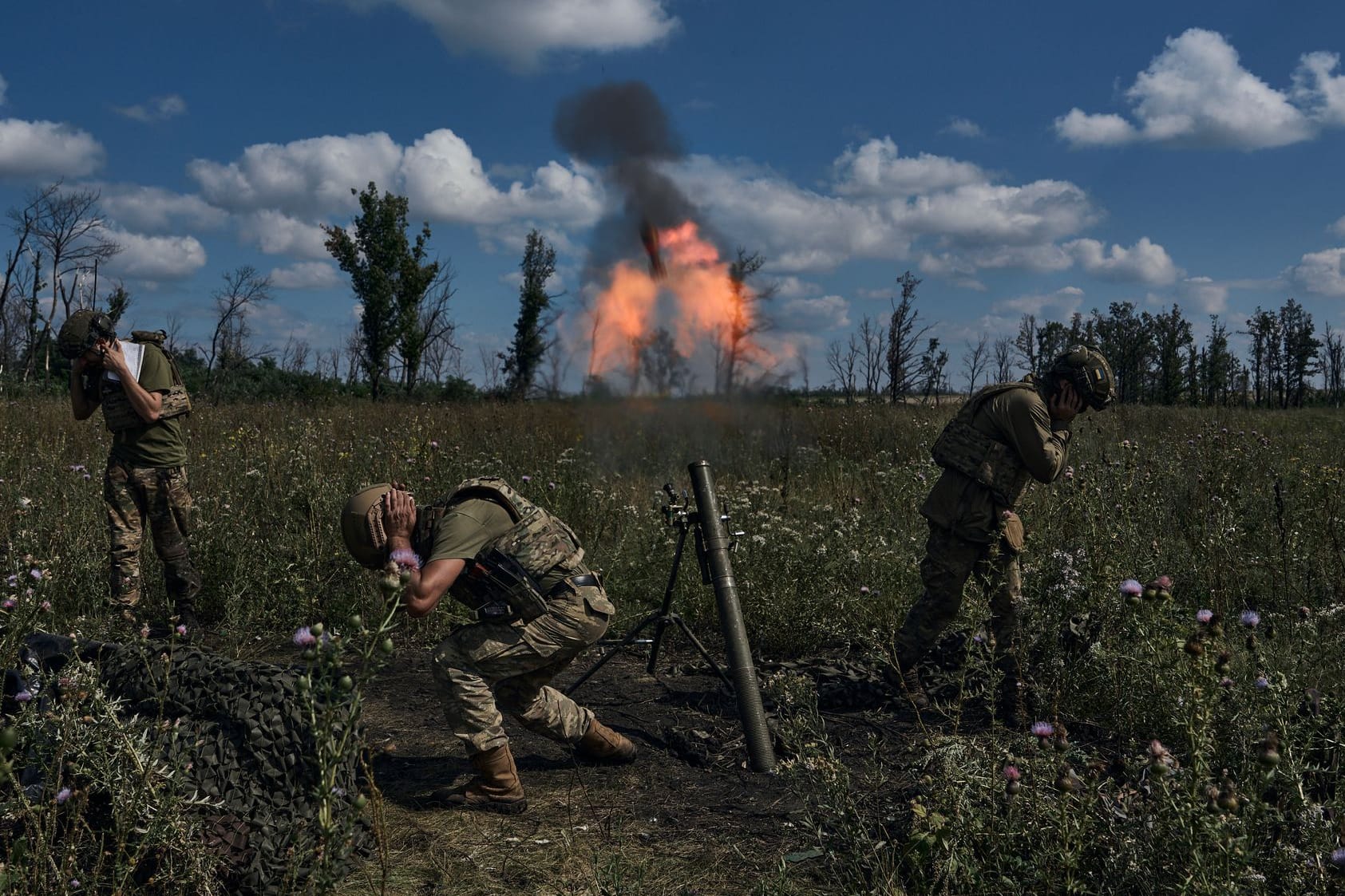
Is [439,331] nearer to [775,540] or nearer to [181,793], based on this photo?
[775,540]

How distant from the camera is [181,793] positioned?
2988mm

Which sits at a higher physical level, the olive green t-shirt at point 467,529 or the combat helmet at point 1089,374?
the combat helmet at point 1089,374

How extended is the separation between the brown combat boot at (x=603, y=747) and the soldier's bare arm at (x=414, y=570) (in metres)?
0.99

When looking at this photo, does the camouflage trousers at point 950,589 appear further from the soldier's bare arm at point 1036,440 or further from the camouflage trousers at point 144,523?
the camouflage trousers at point 144,523

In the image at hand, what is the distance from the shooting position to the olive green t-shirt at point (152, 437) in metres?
6.00

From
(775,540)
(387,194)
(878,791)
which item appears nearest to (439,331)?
(387,194)

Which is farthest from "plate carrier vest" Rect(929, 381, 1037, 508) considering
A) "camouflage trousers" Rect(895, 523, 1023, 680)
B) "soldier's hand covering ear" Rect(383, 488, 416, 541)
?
"soldier's hand covering ear" Rect(383, 488, 416, 541)

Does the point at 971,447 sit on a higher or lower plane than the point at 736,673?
higher

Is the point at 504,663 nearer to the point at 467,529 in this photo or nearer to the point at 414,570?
the point at 467,529

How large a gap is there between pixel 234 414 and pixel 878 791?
10020mm

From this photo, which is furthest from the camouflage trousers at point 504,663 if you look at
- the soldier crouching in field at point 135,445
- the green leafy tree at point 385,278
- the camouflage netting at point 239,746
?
the green leafy tree at point 385,278

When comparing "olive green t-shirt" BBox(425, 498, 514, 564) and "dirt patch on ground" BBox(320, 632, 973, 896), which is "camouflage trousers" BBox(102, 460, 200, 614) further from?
"olive green t-shirt" BBox(425, 498, 514, 564)

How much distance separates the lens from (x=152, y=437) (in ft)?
19.7

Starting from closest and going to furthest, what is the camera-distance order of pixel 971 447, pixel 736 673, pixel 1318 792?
pixel 1318 792 → pixel 736 673 → pixel 971 447
